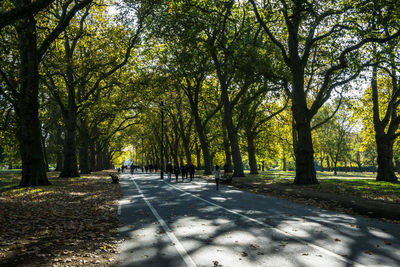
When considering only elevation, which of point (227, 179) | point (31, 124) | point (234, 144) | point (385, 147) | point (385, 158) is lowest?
point (227, 179)

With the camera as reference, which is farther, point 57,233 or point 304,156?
point 304,156

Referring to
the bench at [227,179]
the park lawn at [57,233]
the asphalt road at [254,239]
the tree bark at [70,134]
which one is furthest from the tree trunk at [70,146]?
the asphalt road at [254,239]

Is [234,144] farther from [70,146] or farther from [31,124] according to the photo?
[31,124]

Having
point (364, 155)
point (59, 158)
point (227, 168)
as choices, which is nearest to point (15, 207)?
point (227, 168)

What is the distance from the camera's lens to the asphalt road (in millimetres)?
5246

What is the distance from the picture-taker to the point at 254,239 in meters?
6.56

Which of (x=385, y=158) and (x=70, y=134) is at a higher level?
(x=70, y=134)

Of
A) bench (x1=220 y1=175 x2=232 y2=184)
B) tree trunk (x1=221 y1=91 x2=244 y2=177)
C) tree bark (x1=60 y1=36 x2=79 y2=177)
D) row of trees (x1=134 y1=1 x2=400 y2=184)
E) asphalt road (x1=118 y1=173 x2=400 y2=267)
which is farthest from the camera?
tree trunk (x1=221 y1=91 x2=244 y2=177)

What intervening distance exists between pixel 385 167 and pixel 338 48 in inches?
412

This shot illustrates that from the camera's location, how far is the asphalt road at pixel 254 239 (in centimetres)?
525

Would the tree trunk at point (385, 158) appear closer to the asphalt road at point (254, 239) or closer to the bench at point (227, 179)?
the bench at point (227, 179)

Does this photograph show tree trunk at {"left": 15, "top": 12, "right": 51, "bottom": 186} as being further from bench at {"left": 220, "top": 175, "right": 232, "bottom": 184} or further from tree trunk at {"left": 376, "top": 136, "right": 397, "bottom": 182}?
tree trunk at {"left": 376, "top": 136, "right": 397, "bottom": 182}

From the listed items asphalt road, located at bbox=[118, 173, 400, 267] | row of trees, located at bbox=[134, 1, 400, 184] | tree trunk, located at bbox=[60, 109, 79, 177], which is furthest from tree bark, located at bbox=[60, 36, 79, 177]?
asphalt road, located at bbox=[118, 173, 400, 267]

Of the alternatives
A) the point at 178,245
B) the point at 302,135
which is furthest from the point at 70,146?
the point at 178,245
